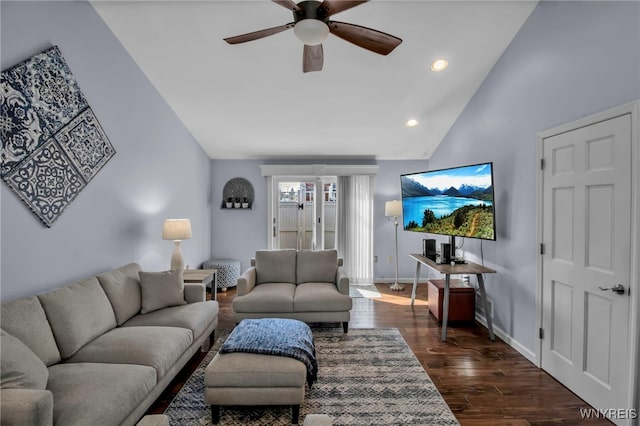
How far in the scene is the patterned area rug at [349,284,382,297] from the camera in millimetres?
5009

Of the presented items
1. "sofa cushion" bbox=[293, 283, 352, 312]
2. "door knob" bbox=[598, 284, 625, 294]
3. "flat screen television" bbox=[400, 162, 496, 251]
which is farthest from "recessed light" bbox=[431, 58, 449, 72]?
"sofa cushion" bbox=[293, 283, 352, 312]

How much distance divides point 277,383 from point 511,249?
→ 2720 millimetres

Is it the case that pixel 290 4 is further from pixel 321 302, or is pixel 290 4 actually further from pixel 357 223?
pixel 357 223

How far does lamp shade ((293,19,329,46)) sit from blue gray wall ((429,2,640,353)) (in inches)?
78.2

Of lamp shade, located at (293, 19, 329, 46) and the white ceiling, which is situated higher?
the white ceiling

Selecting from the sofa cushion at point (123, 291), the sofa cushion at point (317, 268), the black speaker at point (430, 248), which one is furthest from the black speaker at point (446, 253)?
the sofa cushion at point (123, 291)

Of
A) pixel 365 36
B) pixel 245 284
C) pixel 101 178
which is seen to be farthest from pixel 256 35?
pixel 245 284

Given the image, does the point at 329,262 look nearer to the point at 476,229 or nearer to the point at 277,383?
the point at 476,229

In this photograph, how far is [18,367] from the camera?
1523mm

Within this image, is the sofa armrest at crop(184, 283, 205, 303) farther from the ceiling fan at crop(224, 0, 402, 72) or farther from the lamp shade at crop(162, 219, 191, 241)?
the ceiling fan at crop(224, 0, 402, 72)

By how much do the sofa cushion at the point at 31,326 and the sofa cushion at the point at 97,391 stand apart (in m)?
0.11

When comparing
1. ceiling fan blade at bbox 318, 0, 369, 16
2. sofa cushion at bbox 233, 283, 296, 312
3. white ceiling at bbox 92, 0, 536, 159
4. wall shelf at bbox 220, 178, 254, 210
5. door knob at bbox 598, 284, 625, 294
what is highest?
white ceiling at bbox 92, 0, 536, 159

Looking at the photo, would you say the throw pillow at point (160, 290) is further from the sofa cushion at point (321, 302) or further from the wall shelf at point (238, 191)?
the wall shelf at point (238, 191)

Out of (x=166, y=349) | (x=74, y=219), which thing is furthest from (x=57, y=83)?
(x=166, y=349)
